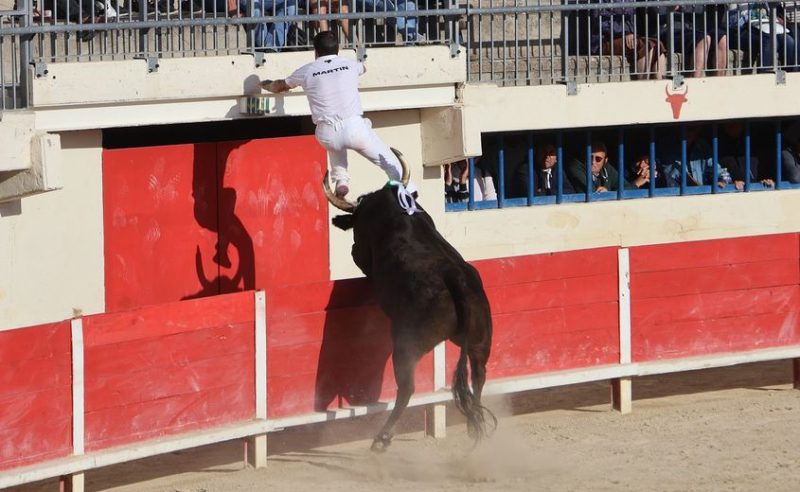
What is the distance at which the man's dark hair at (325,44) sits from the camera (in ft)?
34.5

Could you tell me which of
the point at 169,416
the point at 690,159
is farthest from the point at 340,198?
the point at 690,159

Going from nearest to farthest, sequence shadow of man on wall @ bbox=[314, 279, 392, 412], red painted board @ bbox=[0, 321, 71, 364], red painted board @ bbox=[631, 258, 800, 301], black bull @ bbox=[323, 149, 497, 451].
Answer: red painted board @ bbox=[0, 321, 71, 364]
black bull @ bbox=[323, 149, 497, 451]
shadow of man on wall @ bbox=[314, 279, 392, 412]
red painted board @ bbox=[631, 258, 800, 301]

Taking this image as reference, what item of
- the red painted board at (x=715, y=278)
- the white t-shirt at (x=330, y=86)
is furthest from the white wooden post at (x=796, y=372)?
the white t-shirt at (x=330, y=86)

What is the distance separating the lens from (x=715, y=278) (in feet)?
37.8

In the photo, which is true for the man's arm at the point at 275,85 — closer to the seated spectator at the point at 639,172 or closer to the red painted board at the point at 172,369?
the red painted board at the point at 172,369

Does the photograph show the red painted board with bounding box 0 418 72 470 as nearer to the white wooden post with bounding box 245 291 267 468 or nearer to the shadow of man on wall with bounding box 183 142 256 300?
the white wooden post with bounding box 245 291 267 468

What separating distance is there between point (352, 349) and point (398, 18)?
122 inches

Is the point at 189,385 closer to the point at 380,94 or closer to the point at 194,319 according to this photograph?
the point at 194,319

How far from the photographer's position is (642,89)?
524 inches

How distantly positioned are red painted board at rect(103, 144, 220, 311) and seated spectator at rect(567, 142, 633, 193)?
3.32m

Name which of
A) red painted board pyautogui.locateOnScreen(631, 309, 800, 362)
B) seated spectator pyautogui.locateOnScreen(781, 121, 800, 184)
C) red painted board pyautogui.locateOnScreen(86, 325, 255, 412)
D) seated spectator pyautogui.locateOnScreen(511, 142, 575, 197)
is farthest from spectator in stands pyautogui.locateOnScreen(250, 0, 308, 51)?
seated spectator pyautogui.locateOnScreen(781, 121, 800, 184)

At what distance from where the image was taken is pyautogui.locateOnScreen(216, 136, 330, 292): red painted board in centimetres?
1199

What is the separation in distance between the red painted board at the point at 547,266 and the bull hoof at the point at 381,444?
1.66 m

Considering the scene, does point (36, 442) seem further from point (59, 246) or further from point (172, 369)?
point (59, 246)
